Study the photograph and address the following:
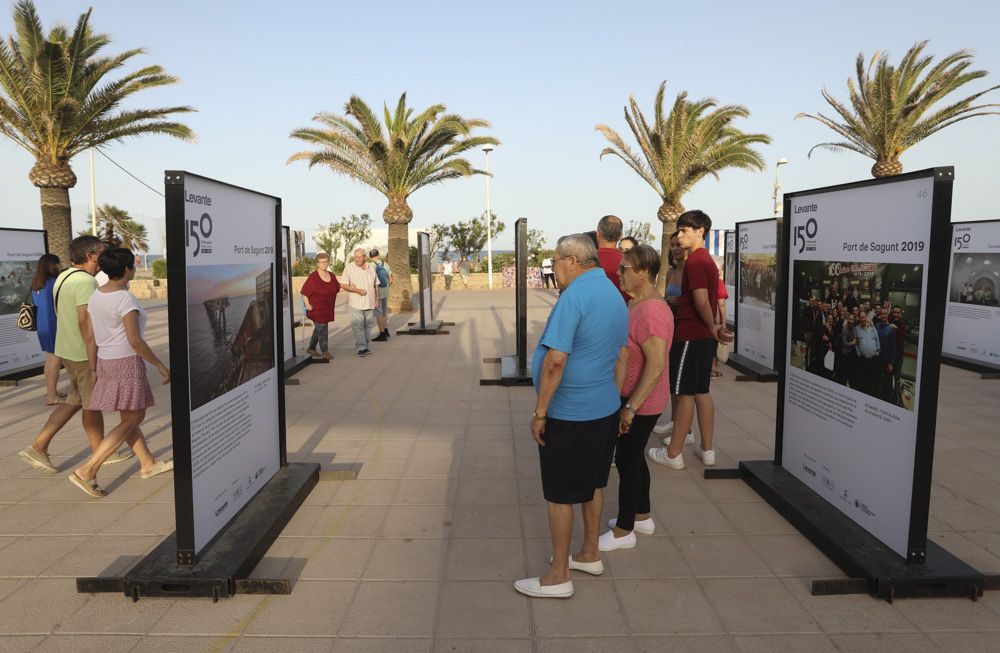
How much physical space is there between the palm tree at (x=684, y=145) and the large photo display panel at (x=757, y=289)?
1040 centimetres

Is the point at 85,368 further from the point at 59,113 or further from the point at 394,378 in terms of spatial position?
the point at 59,113

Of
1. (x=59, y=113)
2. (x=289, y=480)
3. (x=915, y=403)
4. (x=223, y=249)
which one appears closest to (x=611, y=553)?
(x=915, y=403)

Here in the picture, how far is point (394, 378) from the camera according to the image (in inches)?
378

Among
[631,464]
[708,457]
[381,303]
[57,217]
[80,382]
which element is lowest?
[708,457]

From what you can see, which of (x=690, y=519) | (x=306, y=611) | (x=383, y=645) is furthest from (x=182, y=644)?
(x=690, y=519)

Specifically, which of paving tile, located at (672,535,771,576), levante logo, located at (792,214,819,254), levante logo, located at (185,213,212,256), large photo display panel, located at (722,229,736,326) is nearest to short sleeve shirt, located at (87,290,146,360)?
levante logo, located at (185,213,212,256)

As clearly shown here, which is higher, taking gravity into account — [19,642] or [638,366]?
[638,366]

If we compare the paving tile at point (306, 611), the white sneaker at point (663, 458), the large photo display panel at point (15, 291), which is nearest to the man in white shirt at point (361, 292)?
the large photo display panel at point (15, 291)

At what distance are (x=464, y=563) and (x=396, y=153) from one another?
17.0 metres

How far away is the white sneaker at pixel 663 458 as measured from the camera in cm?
525

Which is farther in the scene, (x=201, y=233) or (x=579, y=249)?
(x=201, y=233)

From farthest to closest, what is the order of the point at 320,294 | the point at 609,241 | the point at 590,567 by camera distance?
the point at 320,294 < the point at 609,241 < the point at 590,567

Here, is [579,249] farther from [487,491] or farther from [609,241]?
[609,241]

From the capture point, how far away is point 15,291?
31.5 feet
